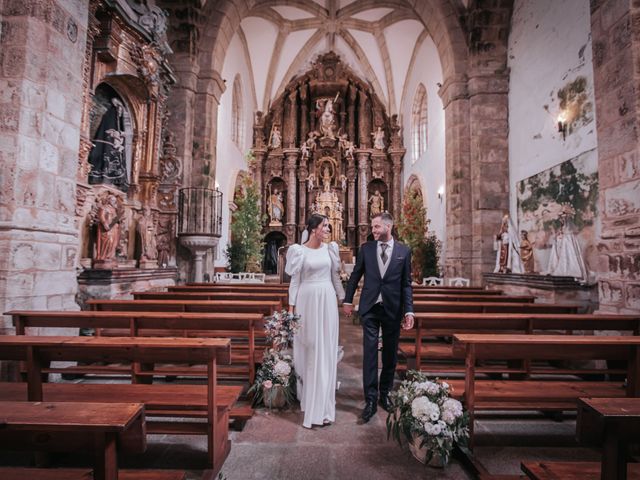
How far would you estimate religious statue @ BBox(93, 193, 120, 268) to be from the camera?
5770 mm

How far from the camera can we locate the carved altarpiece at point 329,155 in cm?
1739

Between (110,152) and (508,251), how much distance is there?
8.25m

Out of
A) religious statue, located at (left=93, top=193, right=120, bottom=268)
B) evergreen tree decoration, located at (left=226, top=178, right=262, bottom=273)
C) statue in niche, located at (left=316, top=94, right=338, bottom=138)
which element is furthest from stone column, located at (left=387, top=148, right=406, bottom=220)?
religious statue, located at (left=93, top=193, right=120, bottom=268)

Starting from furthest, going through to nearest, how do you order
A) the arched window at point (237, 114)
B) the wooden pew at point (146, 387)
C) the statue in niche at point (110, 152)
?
the arched window at point (237, 114), the statue in niche at point (110, 152), the wooden pew at point (146, 387)

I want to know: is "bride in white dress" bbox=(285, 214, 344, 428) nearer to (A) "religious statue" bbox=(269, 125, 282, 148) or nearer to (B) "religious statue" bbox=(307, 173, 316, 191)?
(B) "religious statue" bbox=(307, 173, 316, 191)

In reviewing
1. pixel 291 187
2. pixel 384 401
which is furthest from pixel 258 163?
pixel 384 401

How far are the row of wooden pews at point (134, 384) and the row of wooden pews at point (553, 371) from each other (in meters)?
1.49

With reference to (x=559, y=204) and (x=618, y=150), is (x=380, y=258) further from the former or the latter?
(x=559, y=204)

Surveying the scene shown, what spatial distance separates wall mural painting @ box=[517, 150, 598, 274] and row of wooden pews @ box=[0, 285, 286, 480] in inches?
211

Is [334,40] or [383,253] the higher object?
[334,40]

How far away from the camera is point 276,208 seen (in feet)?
57.7

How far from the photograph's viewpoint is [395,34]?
14.6 m

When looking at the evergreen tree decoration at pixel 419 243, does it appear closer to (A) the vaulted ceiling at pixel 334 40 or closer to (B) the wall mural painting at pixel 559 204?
(B) the wall mural painting at pixel 559 204

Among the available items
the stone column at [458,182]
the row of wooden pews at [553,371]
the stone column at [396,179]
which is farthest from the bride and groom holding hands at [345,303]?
the stone column at [396,179]
